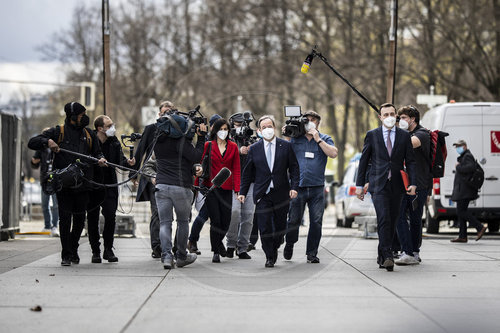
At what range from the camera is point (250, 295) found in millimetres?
8344

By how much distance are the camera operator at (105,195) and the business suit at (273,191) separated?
165cm

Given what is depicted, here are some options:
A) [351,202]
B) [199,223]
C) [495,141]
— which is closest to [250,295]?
[199,223]

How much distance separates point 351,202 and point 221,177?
35.3ft

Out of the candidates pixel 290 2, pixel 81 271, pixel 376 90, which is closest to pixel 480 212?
pixel 81 271

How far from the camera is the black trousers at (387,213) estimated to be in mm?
10609

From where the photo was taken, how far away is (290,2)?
40.6 metres

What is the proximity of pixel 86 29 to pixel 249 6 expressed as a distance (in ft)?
37.7

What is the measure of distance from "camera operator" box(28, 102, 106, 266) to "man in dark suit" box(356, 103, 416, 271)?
3.10 metres

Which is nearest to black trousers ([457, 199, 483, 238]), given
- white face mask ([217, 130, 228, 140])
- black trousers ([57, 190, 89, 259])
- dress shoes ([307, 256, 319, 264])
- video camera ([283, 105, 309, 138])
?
dress shoes ([307, 256, 319, 264])

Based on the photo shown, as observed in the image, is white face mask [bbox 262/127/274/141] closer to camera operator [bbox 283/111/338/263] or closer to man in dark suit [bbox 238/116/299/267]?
man in dark suit [bbox 238/116/299/267]

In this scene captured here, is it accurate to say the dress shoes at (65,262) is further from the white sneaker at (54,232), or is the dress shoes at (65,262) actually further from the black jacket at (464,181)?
the black jacket at (464,181)

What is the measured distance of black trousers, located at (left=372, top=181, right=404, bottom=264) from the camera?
34.8 ft

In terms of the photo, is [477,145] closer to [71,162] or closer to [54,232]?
[54,232]

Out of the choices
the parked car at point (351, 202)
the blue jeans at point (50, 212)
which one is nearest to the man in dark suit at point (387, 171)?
the blue jeans at point (50, 212)
